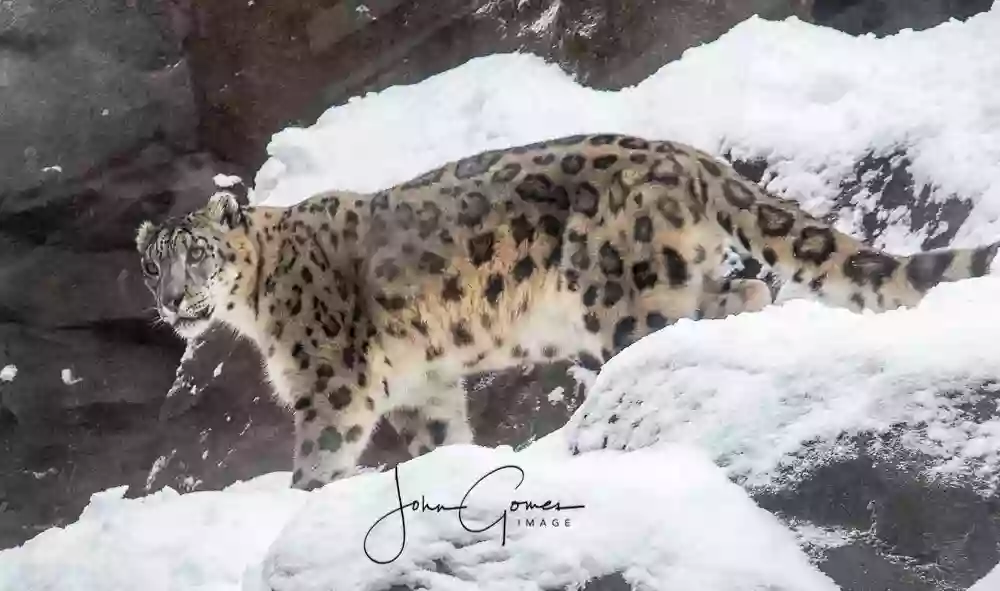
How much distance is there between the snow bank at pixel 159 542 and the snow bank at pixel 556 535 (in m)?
0.16

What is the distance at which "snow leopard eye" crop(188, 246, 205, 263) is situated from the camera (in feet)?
7.46

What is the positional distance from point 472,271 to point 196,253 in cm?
59

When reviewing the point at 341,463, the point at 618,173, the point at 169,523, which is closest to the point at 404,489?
the point at 341,463

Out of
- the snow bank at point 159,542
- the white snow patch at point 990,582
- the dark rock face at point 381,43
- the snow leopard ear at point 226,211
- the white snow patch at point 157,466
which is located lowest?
the snow bank at point 159,542

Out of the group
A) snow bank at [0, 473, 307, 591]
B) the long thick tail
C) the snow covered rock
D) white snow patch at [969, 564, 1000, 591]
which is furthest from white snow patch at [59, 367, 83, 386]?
white snow patch at [969, 564, 1000, 591]

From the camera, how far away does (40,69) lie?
2.45 meters

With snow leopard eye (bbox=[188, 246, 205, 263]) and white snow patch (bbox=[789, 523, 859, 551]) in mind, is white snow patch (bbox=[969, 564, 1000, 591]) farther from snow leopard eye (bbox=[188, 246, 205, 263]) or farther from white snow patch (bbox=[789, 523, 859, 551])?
snow leopard eye (bbox=[188, 246, 205, 263])

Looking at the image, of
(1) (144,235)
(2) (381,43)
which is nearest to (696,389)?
(2) (381,43)

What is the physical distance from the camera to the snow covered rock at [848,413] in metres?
1.64

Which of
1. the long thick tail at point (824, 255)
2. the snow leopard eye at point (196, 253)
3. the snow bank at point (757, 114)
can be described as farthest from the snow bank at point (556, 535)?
the snow leopard eye at point (196, 253)

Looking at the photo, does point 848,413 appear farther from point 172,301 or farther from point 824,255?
point 172,301

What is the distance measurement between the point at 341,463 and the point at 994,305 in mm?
1182

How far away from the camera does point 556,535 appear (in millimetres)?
1759

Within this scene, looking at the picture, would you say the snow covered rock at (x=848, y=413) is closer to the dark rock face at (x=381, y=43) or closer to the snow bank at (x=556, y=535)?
the snow bank at (x=556, y=535)
